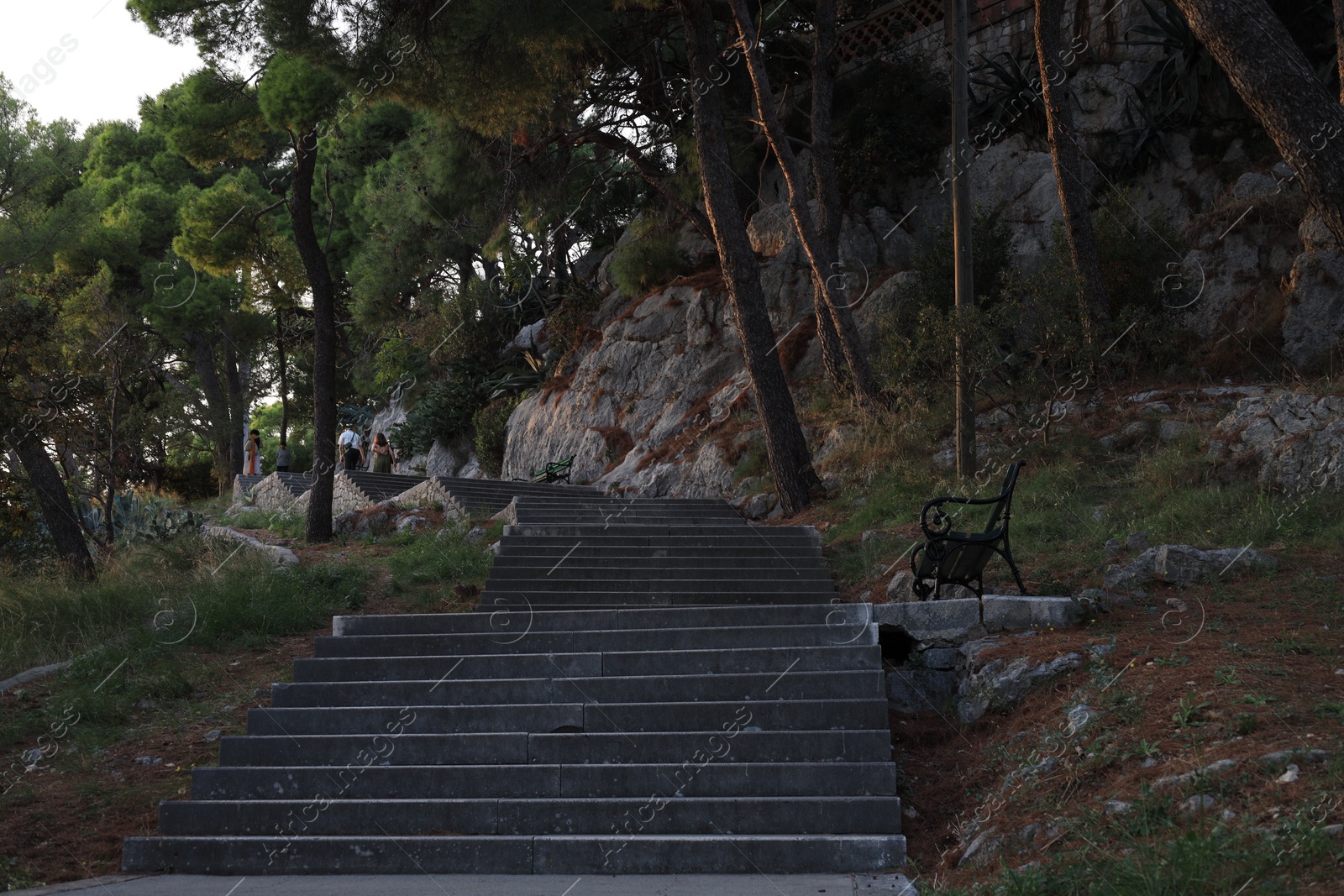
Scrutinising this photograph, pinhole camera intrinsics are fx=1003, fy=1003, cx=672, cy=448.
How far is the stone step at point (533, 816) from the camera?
536 centimetres

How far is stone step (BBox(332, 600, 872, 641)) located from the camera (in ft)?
25.3

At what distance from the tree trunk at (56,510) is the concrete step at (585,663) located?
19.0 feet

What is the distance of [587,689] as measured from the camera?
688cm

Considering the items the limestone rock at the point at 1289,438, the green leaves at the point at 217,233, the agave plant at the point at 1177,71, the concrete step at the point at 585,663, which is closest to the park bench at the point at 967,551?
the concrete step at the point at 585,663

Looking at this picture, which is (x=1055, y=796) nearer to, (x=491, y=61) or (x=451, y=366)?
(x=491, y=61)

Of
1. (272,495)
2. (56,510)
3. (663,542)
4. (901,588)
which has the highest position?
(56,510)

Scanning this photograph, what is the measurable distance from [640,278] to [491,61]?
9.21 meters

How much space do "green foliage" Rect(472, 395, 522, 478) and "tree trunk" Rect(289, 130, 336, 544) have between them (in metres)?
7.84

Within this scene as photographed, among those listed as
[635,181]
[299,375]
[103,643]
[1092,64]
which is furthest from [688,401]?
[299,375]

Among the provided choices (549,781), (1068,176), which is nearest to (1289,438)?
(1068,176)

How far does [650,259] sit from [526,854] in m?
17.4

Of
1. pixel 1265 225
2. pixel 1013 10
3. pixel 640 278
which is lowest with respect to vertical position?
pixel 1265 225

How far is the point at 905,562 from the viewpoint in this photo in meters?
9.58

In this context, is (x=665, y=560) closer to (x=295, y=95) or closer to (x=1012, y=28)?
(x=295, y=95)
